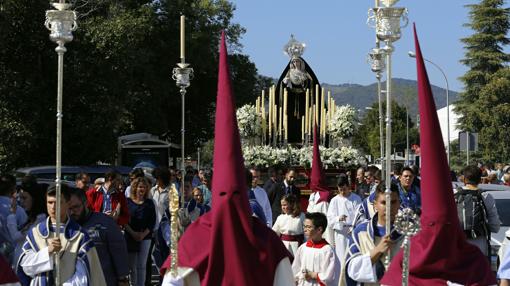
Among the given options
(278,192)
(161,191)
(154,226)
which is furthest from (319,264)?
(278,192)

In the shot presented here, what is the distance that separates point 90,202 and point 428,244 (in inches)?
310

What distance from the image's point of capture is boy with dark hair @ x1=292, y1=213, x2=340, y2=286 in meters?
9.97

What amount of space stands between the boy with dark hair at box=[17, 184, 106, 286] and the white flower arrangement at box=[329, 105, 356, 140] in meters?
13.9

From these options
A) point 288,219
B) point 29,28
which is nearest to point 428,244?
point 288,219

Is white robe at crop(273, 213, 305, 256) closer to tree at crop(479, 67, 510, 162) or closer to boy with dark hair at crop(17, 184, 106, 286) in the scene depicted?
boy with dark hair at crop(17, 184, 106, 286)

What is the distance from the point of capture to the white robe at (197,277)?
21.0ft

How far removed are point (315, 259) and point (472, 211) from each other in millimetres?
2500

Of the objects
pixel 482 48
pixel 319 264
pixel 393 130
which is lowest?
pixel 319 264

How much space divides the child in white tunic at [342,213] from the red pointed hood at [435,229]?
Answer: 7.92 metres

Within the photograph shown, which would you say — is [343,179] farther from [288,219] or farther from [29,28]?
[29,28]

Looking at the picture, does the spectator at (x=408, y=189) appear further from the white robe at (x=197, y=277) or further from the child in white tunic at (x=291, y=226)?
the white robe at (x=197, y=277)

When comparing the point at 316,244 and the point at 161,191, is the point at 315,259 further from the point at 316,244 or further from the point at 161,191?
the point at 161,191

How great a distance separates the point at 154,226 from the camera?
513 inches

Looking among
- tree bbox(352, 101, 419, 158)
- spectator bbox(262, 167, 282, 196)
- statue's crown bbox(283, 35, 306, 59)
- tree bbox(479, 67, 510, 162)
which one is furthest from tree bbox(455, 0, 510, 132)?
spectator bbox(262, 167, 282, 196)
